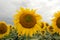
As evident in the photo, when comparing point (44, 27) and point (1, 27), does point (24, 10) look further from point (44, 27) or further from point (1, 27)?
point (44, 27)

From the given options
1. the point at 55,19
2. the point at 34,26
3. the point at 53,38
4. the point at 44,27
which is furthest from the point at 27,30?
the point at 44,27

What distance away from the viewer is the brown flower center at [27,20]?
12.4 feet

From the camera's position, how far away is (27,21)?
12.6ft

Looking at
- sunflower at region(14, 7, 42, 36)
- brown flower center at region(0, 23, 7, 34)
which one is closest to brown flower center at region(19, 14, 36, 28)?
sunflower at region(14, 7, 42, 36)

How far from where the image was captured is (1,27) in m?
4.62

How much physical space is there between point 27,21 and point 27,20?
26 millimetres

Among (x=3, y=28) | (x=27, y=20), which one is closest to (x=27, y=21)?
(x=27, y=20)

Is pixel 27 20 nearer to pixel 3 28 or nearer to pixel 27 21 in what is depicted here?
pixel 27 21

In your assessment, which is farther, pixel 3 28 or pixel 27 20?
pixel 3 28

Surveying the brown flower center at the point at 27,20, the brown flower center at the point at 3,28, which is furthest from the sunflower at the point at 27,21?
the brown flower center at the point at 3,28

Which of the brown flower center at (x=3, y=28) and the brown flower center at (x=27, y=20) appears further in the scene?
the brown flower center at (x=3, y=28)

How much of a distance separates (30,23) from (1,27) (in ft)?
3.43

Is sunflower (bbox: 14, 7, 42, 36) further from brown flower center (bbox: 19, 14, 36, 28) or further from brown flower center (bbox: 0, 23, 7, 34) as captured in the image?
brown flower center (bbox: 0, 23, 7, 34)

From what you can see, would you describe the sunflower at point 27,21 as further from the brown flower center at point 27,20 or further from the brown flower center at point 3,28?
the brown flower center at point 3,28
